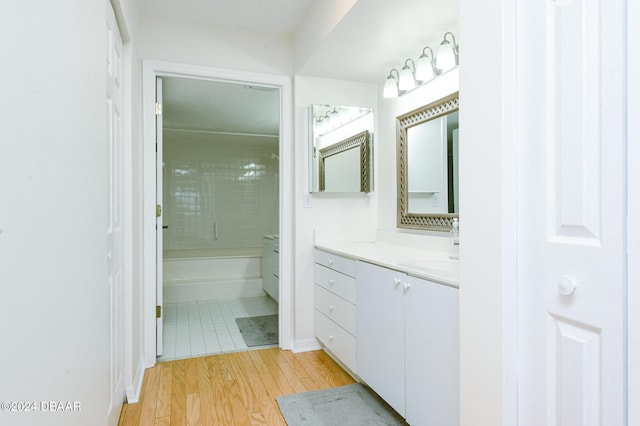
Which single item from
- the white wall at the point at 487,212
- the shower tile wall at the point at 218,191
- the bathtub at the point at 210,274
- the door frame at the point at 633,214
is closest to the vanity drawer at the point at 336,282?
the white wall at the point at 487,212

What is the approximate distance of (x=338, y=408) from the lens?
198cm

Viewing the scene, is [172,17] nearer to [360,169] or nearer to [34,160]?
[360,169]

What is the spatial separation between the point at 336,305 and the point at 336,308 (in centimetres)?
2

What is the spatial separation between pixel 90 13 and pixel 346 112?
2.00m

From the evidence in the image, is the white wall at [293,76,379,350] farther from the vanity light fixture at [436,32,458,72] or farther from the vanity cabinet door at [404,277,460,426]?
the vanity cabinet door at [404,277,460,426]

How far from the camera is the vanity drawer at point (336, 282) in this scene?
2246 millimetres

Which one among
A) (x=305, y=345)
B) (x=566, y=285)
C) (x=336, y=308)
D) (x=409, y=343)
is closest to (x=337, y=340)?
(x=336, y=308)

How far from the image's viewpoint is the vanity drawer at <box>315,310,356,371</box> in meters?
2.25

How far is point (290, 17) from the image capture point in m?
2.57

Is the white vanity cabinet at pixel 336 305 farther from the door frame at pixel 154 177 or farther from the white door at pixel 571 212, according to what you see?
the white door at pixel 571 212

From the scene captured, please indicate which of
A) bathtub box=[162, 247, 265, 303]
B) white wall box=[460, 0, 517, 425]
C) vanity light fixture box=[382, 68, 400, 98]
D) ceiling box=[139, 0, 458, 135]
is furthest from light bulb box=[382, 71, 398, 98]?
bathtub box=[162, 247, 265, 303]

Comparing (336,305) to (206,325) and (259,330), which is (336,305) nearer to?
(259,330)

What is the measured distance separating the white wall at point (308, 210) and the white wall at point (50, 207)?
167cm

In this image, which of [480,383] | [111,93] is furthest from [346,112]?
[480,383]
